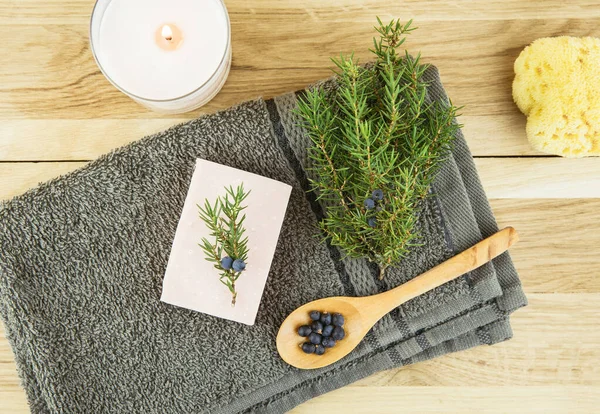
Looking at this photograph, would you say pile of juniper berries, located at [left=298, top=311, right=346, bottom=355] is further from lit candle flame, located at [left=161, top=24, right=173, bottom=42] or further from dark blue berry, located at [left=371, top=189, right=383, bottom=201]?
lit candle flame, located at [left=161, top=24, right=173, bottom=42]

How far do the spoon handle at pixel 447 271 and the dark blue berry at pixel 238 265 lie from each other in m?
0.17

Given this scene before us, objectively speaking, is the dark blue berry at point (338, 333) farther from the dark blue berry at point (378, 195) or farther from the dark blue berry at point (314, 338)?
the dark blue berry at point (378, 195)

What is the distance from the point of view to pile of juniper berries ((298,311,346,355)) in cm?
64

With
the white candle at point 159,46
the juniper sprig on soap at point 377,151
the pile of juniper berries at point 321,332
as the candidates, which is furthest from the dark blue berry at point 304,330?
the white candle at point 159,46

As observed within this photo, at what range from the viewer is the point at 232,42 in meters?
0.71

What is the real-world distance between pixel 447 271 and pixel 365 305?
11cm

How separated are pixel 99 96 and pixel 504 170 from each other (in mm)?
560

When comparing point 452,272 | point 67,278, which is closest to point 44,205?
point 67,278

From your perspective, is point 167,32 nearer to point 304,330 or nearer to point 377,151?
point 377,151

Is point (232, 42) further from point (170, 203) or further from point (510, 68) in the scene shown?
point (510, 68)

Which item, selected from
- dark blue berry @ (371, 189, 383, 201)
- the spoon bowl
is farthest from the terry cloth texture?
dark blue berry @ (371, 189, 383, 201)

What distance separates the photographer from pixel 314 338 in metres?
0.64

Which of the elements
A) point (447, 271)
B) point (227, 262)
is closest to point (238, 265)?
point (227, 262)

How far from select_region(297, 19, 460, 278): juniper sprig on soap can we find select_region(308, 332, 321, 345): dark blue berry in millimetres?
105
